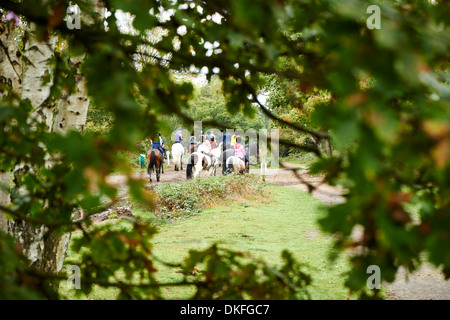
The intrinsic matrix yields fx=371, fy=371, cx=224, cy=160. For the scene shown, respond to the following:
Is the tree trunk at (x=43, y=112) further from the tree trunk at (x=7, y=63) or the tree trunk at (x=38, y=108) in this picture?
the tree trunk at (x=7, y=63)

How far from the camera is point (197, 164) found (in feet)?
50.2

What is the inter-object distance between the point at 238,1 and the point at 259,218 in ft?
31.6

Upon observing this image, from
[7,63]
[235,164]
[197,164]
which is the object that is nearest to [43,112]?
[7,63]

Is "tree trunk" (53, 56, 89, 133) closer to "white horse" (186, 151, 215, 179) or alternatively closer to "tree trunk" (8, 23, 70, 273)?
"tree trunk" (8, 23, 70, 273)

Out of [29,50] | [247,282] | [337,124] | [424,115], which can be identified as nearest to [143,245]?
[247,282]

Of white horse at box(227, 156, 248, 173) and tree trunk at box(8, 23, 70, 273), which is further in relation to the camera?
white horse at box(227, 156, 248, 173)

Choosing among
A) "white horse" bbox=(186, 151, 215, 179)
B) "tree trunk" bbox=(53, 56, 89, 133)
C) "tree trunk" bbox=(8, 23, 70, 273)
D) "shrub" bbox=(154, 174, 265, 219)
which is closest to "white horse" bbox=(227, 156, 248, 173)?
"white horse" bbox=(186, 151, 215, 179)

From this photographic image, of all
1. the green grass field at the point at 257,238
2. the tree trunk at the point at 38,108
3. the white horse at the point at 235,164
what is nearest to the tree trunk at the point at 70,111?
the tree trunk at the point at 38,108

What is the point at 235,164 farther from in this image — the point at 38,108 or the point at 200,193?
the point at 38,108

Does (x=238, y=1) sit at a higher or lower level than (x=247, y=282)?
higher

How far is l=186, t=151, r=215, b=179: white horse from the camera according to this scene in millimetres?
15148

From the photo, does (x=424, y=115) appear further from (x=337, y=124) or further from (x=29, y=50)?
(x=29, y=50)
